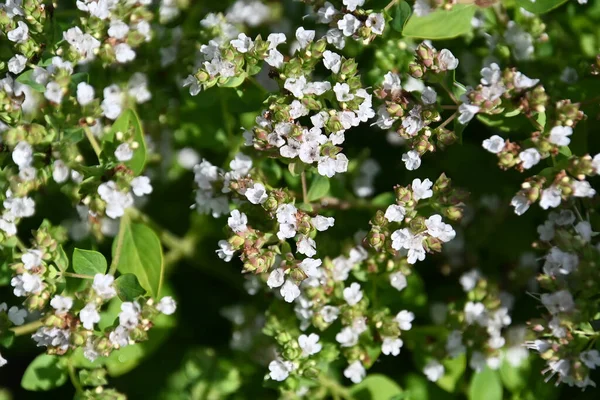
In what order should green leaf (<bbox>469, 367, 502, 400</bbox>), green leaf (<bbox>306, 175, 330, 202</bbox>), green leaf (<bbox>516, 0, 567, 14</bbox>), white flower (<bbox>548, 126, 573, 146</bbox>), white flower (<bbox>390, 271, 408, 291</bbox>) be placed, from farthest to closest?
1. green leaf (<bbox>469, 367, 502, 400</bbox>)
2. white flower (<bbox>390, 271, 408, 291</bbox>)
3. green leaf (<bbox>306, 175, 330, 202</bbox>)
4. green leaf (<bbox>516, 0, 567, 14</bbox>)
5. white flower (<bbox>548, 126, 573, 146</bbox>)

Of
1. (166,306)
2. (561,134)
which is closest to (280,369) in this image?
(166,306)

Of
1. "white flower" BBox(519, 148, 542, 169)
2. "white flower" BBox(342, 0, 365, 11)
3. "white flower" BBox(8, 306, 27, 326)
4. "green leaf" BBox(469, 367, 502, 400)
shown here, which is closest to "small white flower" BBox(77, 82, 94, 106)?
"white flower" BBox(8, 306, 27, 326)

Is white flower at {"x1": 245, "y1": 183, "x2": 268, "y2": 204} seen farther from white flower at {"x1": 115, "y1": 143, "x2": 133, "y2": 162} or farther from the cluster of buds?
the cluster of buds

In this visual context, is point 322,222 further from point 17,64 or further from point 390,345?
point 17,64

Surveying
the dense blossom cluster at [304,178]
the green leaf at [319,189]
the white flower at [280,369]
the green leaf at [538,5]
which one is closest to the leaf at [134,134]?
the dense blossom cluster at [304,178]

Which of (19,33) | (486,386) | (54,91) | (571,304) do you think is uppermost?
(19,33)

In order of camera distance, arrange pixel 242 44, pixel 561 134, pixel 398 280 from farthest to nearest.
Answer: pixel 398 280 → pixel 242 44 → pixel 561 134
